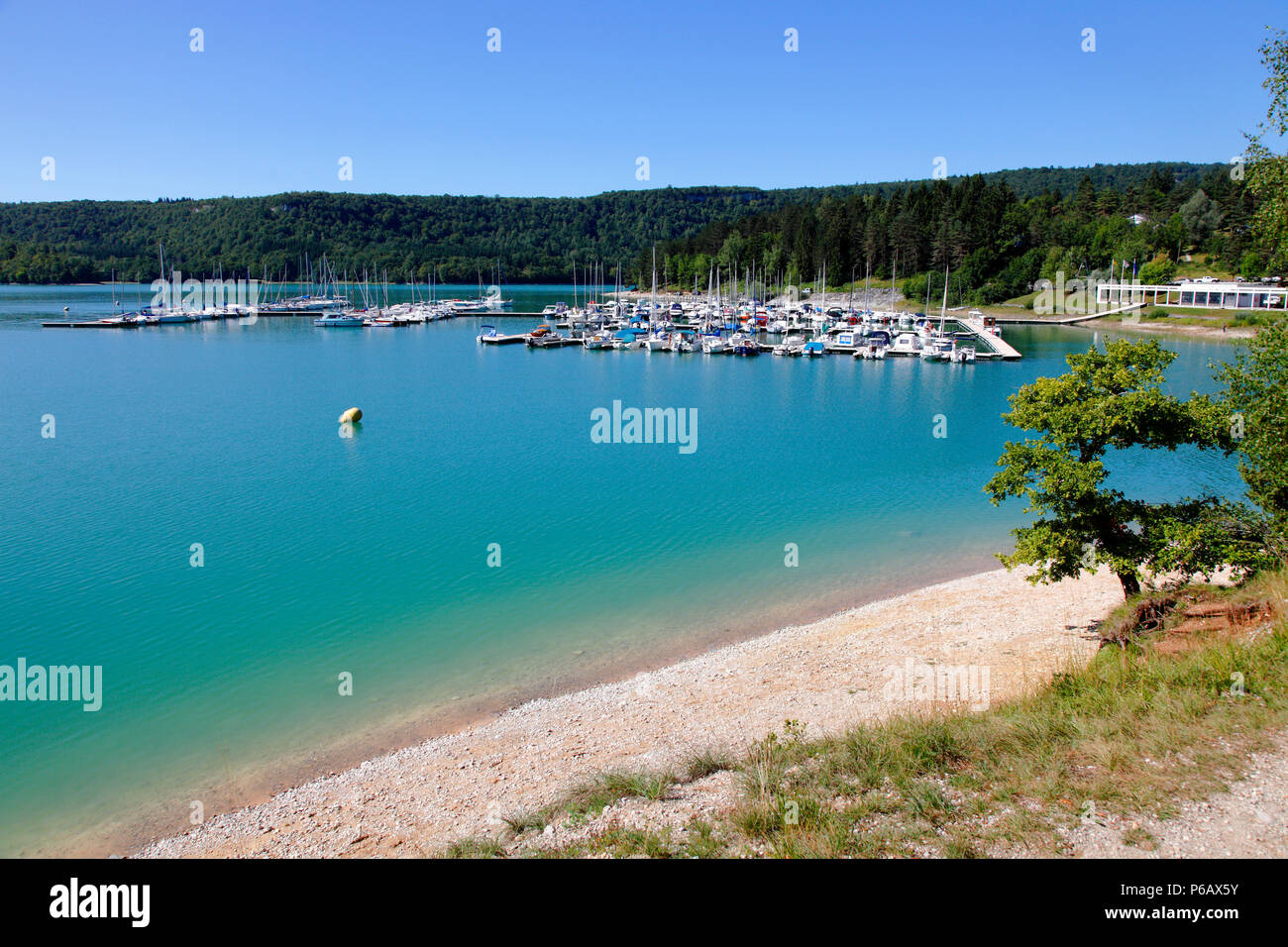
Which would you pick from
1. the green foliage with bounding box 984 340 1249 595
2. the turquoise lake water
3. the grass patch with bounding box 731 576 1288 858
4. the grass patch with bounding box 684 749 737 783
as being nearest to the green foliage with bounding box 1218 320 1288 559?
the green foliage with bounding box 984 340 1249 595

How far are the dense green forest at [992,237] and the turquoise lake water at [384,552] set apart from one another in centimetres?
6074

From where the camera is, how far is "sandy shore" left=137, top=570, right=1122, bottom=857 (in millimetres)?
11539

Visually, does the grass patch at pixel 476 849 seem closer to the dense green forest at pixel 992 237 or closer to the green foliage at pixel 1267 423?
the green foliage at pixel 1267 423

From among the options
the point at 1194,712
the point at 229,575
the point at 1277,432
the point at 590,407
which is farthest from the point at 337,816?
the point at 590,407

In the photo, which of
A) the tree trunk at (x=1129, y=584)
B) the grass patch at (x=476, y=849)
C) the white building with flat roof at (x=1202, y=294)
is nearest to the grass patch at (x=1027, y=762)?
the grass patch at (x=476, y=849)

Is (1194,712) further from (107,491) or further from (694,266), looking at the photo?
(694,266)

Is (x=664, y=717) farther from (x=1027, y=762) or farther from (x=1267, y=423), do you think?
(x=1267, y=423)

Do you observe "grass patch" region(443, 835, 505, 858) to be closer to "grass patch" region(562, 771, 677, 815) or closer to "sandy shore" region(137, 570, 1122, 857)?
"sandy shore" region(137, 570, 1122, 857)

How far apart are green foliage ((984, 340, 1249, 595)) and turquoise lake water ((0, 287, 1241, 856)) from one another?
283 inches

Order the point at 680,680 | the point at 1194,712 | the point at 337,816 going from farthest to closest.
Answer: the point at 680,680 < the point at 337,816 < the point at 1194,712

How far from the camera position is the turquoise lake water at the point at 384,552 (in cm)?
1513

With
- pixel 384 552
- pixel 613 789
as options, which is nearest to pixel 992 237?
pixel 384 552

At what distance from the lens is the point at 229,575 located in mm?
22766
